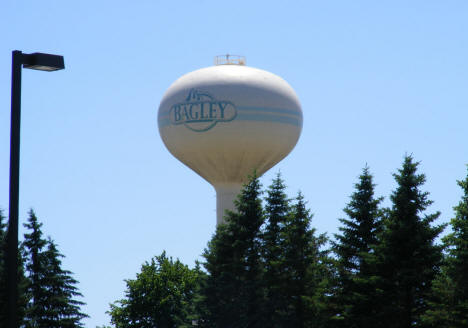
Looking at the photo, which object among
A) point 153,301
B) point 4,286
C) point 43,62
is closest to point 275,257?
point 4,286

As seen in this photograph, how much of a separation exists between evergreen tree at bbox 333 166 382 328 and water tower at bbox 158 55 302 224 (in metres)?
15.7

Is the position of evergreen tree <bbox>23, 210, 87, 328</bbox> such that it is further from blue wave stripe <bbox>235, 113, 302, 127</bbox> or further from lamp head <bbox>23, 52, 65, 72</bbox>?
lamp head <bbox>23, 52, 65, 72</bbox>

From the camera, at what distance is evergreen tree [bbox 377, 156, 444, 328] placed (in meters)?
31.5

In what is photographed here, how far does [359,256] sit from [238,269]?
322 inches

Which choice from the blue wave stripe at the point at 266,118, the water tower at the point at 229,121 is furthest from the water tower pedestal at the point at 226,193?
the blue wave stripe at the point at 266,118

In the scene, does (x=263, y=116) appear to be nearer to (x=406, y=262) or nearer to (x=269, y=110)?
(x=269, y=110)

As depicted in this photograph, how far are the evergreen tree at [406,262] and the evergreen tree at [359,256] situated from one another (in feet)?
1.68

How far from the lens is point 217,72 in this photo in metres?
51.1

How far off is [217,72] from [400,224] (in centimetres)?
2186

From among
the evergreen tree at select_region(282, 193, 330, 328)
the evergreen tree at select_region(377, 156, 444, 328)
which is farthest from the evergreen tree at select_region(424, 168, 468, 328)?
the evergreen tree at select_region(282, 193, 330, 328)

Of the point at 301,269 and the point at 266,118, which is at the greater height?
the point at 266,118

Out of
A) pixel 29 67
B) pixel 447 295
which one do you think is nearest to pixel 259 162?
pixel 447 295

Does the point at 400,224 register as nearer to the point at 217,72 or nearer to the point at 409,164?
the point at 409,164

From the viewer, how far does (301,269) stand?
37.9 m
